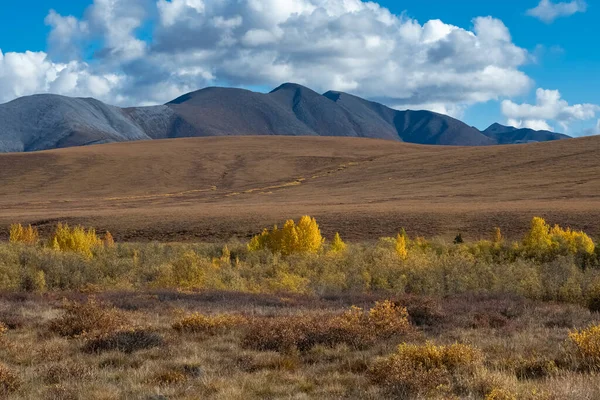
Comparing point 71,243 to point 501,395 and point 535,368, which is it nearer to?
point 535,368

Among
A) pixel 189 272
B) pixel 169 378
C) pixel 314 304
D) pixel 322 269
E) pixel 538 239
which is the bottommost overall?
pixel 322 269

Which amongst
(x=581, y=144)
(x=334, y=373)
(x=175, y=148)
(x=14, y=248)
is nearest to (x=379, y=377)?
(x=334, y=373)

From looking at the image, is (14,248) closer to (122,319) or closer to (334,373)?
(122,319)

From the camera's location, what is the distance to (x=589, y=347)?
7.20 meters

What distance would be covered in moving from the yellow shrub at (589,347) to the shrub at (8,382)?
675 centimetres

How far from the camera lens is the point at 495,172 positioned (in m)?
84.8

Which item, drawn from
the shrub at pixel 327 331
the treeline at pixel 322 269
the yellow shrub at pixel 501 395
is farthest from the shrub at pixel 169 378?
the treeline at pixel 322 269

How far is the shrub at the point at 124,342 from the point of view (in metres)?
8.49

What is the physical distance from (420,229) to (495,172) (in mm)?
46752

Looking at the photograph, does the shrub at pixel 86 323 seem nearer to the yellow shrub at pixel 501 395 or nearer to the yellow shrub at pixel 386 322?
the yellow shrub at pixel 386 322

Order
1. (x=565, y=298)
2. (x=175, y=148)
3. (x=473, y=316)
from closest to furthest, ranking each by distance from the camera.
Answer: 1. (x=473, y=316)
2. (x=565, y=298)
3. (x=175, y=148)

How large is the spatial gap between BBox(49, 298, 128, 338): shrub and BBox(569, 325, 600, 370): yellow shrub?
23.4 ft

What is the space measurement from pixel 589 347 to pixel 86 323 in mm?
7777

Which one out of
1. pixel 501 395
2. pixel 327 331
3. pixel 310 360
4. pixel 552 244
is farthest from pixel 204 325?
pixel 552 244
